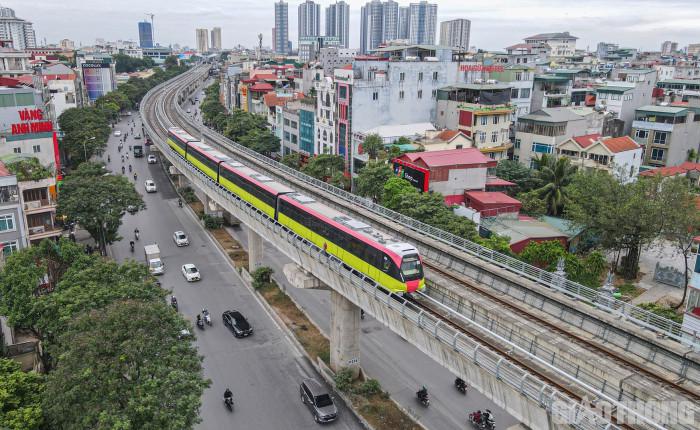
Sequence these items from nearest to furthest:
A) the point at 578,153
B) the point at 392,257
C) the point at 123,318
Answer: the point at 123,318, the point at 392,257, the point at 578,153

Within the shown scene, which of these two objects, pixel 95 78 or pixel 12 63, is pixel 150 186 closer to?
pixel 12 63

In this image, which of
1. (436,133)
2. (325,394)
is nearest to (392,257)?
(325,394)

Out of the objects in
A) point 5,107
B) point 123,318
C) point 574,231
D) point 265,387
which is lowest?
point 265,387

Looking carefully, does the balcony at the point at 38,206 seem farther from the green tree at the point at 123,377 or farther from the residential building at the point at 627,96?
the residential building at the point at 627,96

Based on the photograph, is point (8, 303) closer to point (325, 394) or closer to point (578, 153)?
point (325, 394)

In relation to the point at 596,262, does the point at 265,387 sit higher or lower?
lower

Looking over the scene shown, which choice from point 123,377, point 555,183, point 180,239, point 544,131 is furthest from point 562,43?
point 123,377

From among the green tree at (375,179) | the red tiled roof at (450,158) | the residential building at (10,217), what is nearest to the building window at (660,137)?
the red tiled roof at (450,158)
